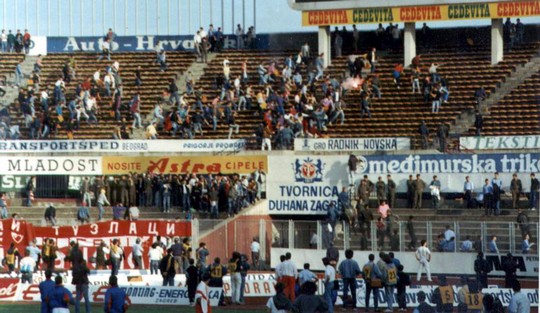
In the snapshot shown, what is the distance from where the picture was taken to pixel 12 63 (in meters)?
28.8

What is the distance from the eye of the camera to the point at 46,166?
24.8 m

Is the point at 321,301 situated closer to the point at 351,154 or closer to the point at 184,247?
the point at 184,247

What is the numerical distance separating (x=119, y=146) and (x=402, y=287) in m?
9.57

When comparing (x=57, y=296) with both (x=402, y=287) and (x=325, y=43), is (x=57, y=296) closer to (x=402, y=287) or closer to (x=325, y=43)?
(x=402, y=287)

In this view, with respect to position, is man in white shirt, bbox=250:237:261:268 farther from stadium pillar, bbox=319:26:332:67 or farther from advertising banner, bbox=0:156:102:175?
stadium pillar, bbox=319:26:332:67

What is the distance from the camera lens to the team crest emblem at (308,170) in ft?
76.8

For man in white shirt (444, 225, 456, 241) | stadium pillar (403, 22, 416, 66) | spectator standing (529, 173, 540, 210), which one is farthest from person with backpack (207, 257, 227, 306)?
stadium pillar (403, 22, 416, 66)

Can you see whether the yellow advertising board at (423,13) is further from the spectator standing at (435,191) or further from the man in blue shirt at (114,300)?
the man in blue shirt at (114,300)

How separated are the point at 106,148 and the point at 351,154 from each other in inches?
201

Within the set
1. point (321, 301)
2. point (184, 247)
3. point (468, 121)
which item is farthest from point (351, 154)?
point (321, 301)

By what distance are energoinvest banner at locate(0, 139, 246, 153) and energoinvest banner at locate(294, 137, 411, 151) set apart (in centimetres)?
160

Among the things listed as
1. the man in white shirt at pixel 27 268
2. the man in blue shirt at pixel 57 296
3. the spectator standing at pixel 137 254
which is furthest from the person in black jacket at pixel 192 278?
the man in blue shirt at pixel 57 296

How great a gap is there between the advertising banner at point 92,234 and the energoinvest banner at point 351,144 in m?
2.83

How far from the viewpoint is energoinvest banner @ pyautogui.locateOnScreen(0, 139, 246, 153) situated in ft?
82.3
